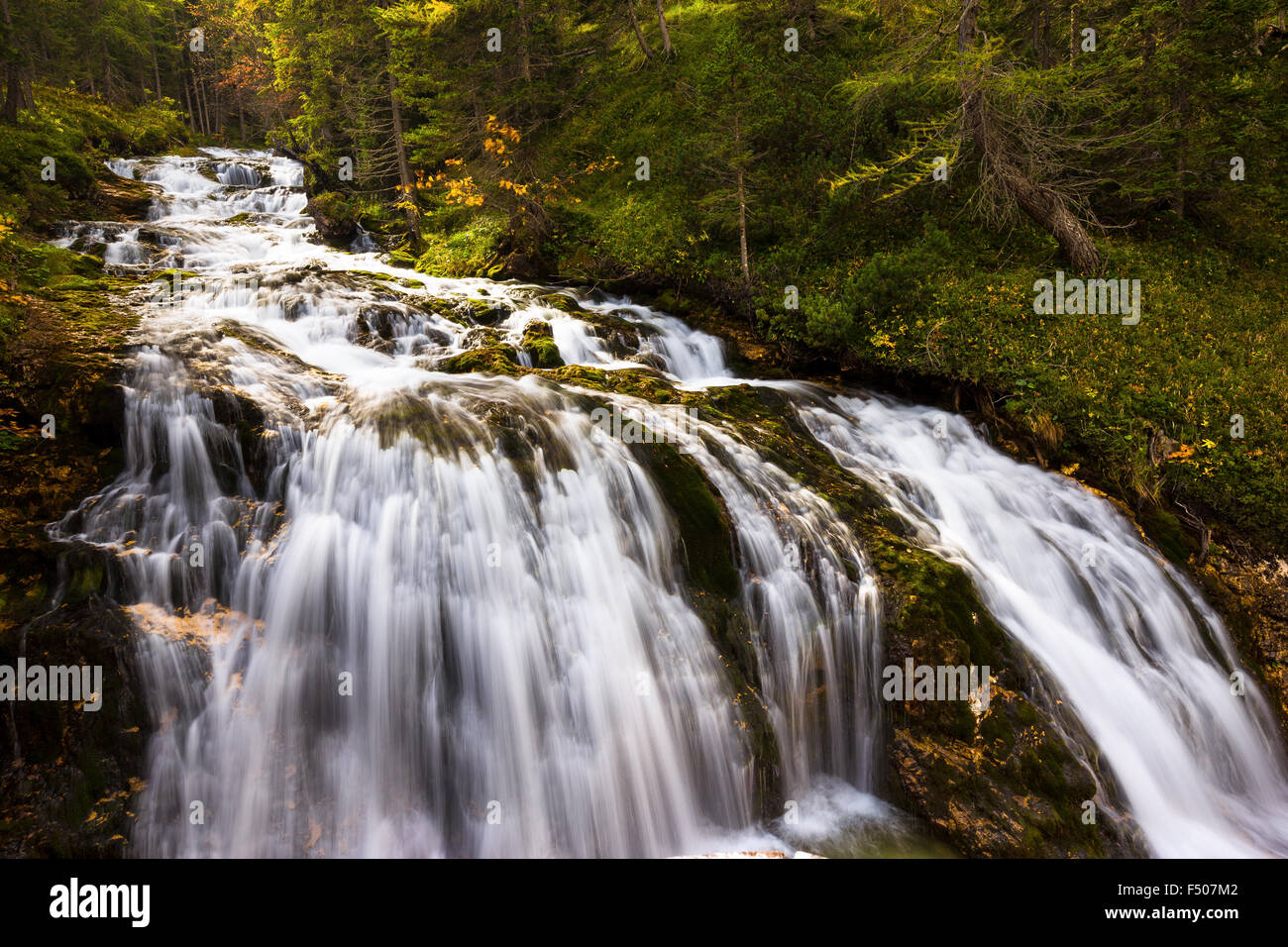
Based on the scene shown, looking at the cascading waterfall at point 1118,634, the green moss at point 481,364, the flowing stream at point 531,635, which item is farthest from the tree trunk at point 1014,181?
the green moss at point 481,364

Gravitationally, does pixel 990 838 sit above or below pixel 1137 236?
Answer: below

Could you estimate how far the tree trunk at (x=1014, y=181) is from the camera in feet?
31.5

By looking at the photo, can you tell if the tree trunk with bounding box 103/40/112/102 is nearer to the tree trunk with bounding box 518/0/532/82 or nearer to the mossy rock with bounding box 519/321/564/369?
the tree trunk with bounding box 518/0/532/82

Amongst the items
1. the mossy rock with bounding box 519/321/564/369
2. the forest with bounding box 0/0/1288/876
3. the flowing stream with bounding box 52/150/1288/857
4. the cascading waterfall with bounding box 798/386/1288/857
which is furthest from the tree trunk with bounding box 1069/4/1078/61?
the mossy rock with bounding box 519/321/564/369

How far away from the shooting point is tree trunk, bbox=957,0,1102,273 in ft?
31.5

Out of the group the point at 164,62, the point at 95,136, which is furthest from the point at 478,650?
the point at 164,62

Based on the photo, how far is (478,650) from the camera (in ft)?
16.7

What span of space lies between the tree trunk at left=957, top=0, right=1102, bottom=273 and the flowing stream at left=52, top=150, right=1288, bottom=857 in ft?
19.3

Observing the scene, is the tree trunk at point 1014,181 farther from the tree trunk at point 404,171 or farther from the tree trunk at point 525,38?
the tree trunk at point 404,171

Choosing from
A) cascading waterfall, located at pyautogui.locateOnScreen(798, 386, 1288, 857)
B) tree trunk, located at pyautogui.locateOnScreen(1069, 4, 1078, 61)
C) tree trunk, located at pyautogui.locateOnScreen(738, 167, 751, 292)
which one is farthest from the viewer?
tree trunk, located at pyautogui.locateOnScreen(1069, 4, 1078, 61)

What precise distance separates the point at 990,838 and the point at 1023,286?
9306 millimetres

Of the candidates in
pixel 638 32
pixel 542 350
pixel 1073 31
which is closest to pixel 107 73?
pixel 638 32

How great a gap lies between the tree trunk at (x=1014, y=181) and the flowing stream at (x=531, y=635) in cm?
589
